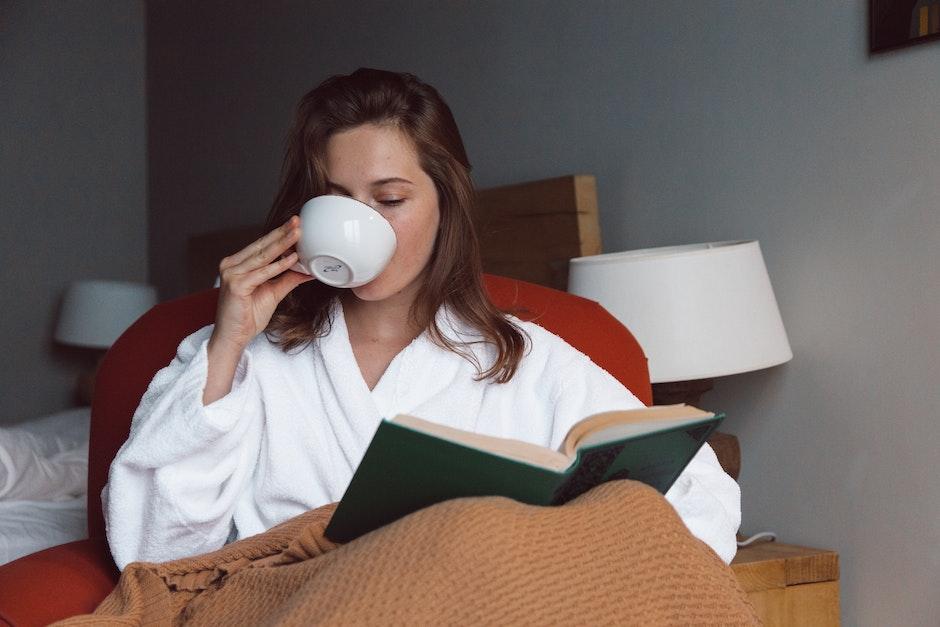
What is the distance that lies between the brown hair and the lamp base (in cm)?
54

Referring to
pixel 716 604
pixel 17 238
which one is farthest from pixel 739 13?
pixel 17 238

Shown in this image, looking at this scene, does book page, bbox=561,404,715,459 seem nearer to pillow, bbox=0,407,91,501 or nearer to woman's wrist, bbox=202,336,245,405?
woman's wrist, bbox=202,336,245,405

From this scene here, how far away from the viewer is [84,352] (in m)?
4.27

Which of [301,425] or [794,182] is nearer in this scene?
[301,425]

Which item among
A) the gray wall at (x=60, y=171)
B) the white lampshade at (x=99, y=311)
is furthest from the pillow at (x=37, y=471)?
the gray wall at (x=60, y=171)

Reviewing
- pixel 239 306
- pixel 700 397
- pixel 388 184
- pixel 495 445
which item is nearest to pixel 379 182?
pixel 388 184

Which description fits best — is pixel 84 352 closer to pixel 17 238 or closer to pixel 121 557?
pixel 17 238

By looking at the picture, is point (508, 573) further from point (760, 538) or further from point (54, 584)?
point (760, 538)

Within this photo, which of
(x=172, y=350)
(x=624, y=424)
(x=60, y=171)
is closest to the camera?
(x=624, y=424)

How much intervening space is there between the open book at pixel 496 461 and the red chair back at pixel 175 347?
53 centimetres

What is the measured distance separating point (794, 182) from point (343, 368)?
994 mm

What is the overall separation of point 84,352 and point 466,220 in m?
3.15

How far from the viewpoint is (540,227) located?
7.98 ft

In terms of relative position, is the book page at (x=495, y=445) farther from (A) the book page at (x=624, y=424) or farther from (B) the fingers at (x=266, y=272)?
(B) the fingers at (x=266, y=272)
